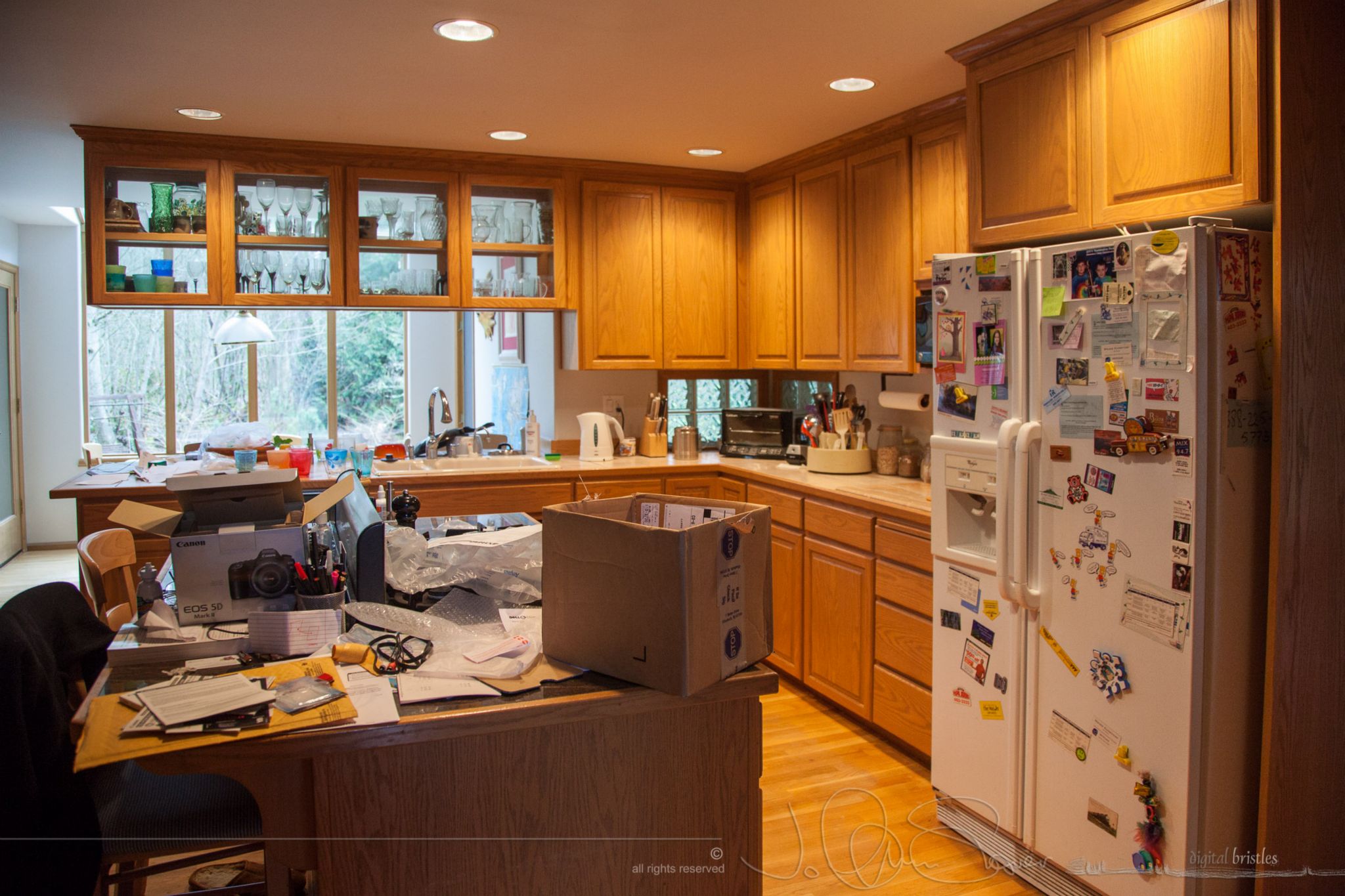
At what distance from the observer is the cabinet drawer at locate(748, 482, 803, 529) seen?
3.87 m

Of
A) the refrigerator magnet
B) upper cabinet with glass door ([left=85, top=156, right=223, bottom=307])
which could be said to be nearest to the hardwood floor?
the refrigerator magnet

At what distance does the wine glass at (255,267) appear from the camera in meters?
4.21

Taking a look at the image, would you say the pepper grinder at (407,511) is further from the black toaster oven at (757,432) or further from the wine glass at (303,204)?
the black toaster oven at (757,432)

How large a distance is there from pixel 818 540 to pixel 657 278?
1.76 meters

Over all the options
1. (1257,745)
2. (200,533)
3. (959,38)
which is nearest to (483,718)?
(200,533)

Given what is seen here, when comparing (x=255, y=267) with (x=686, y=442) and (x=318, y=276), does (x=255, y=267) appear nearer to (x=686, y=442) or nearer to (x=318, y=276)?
(x=318, y=276)

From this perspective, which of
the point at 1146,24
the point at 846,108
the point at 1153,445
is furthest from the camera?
the point at 846,108

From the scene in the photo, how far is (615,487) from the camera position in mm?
4438

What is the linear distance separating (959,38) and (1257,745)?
2120mm

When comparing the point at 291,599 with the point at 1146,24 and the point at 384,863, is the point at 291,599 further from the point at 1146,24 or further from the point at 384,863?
the point at 1146,24

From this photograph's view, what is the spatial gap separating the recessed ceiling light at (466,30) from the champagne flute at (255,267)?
184 cm

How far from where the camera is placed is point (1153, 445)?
6.89 ft

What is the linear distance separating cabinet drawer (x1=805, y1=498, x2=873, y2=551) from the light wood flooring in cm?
74

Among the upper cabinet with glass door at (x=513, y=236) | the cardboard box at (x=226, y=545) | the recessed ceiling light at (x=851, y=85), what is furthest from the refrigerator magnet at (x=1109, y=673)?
the upper cabinet with glass door at (x=513, y=236)
